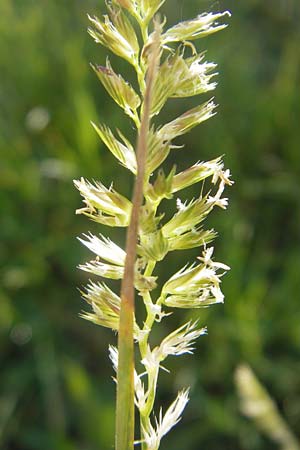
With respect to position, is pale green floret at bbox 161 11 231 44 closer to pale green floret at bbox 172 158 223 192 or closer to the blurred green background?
pale green floret at bbox 172 158 223 192

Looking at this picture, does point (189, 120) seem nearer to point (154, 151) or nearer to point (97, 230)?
point (154, 151)

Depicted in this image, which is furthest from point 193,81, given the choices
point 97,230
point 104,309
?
point 97,230

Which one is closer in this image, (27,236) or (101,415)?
(101,415)

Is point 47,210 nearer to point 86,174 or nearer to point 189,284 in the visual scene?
point 86,174

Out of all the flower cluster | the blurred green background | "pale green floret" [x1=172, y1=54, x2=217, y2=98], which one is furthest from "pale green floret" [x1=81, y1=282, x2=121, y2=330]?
the blurred green background

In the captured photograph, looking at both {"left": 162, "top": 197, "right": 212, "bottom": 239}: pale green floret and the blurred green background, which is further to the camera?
the blurred green background

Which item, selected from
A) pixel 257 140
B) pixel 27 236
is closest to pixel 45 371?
pixel 27 236

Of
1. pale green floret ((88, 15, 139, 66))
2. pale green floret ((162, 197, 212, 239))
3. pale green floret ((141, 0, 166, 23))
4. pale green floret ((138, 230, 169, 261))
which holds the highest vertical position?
pale green floret ((141, 0, 166, 23))

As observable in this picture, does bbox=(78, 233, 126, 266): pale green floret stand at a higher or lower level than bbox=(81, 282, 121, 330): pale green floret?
higher
